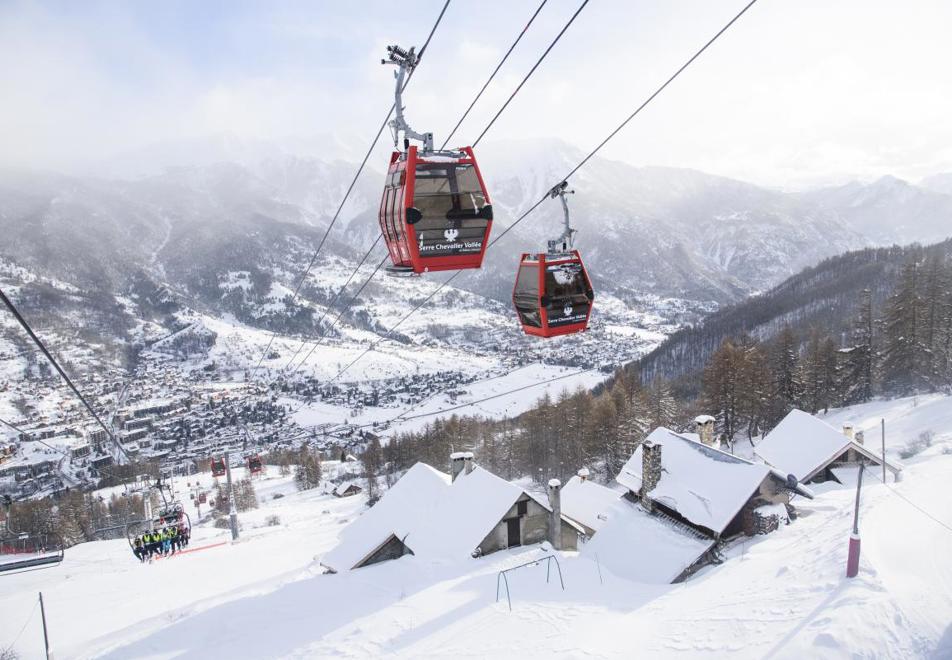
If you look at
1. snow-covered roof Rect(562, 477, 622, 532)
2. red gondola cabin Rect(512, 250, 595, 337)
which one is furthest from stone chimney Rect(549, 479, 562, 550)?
red gondola cabin Rect(512, 250, 595, 337)

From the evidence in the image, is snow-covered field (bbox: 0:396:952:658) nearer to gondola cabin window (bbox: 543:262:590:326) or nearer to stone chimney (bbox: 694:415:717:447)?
stone chimney (bbox: 694:415:717:447)

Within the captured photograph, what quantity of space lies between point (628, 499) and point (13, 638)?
88.8 ft

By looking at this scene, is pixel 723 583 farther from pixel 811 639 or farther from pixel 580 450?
pixel 580 450

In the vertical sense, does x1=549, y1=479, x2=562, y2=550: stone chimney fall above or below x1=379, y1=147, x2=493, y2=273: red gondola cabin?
below

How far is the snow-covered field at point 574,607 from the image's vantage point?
39.4 ft

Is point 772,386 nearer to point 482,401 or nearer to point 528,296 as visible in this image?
point 528,296

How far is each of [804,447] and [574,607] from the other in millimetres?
23044

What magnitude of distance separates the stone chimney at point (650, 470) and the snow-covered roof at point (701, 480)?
0.91 ft

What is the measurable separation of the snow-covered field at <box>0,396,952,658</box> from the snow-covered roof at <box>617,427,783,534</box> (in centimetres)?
161

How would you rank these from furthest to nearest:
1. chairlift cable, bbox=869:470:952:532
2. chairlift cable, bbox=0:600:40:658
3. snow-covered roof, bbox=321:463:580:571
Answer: snow-covered roof, bbox=321:463:580:571
chairlift cable, bbox=0:600:40:658
chairlift cable, bbox=869:470:952:532

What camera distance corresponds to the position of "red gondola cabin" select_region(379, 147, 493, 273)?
9.96 meters

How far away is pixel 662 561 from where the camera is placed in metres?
21.5

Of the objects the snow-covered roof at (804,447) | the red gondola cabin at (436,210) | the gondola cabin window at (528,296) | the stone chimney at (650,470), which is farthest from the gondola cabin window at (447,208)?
the snow-covered roof at (804,447)

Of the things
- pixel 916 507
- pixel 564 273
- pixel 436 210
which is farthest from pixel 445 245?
pixel 916 507
